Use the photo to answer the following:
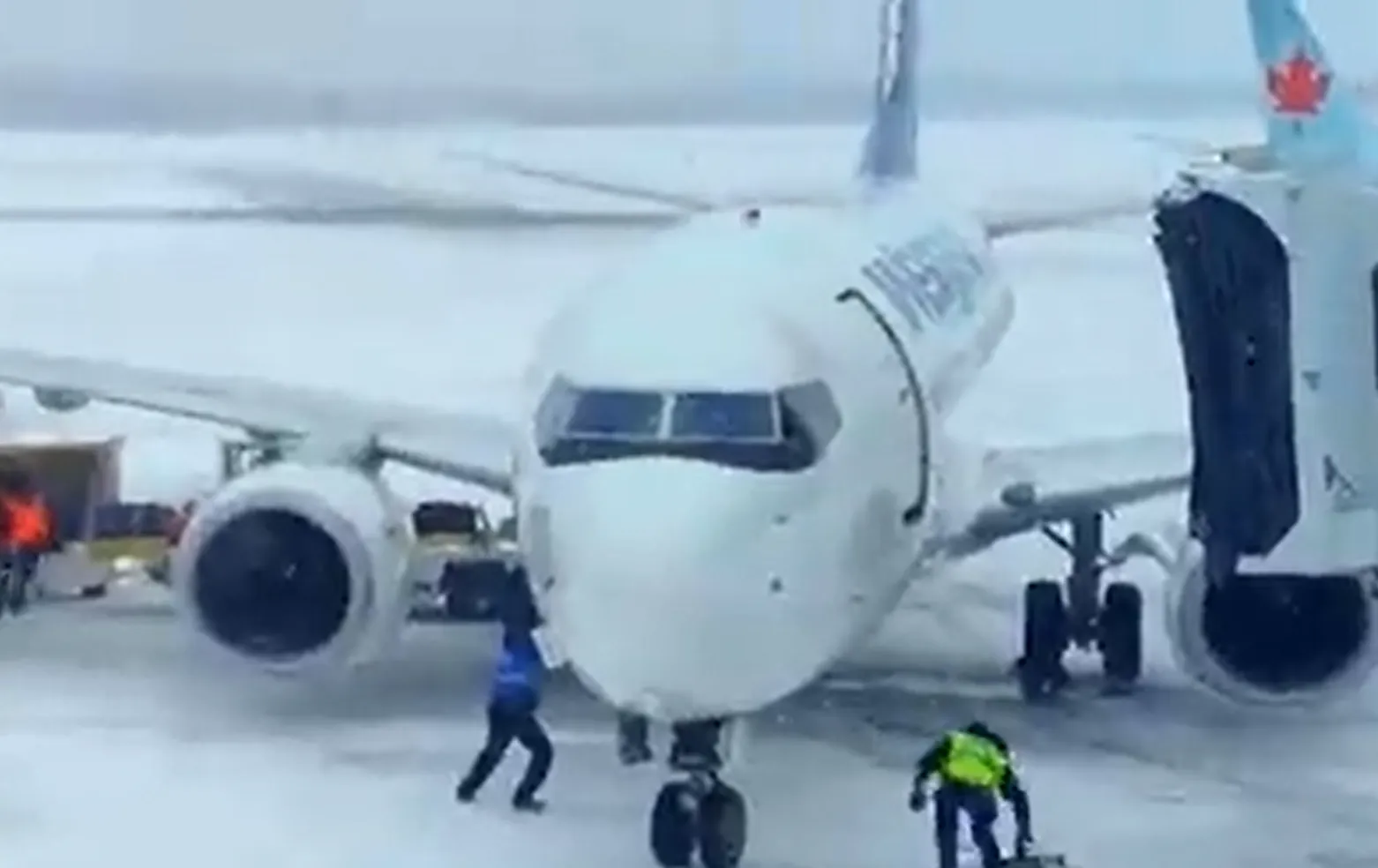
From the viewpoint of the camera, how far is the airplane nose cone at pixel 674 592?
30.9 ft

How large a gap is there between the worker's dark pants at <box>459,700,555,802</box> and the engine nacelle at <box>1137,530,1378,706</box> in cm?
266

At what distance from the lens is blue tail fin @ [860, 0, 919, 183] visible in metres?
17.9

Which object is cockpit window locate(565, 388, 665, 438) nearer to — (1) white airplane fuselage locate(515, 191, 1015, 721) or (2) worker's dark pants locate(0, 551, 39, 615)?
(1) white airplane fuselage locate(515, 191, 1015, 721)

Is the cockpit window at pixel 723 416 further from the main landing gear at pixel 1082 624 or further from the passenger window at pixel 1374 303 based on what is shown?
the main landing gear at pixel 1082 624

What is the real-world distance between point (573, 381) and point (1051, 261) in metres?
27.9

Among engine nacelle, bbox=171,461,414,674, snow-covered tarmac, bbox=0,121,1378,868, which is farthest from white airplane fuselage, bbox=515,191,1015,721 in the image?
engine nacelle, bbox=171,461,414,674

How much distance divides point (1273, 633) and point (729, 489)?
3.28 m

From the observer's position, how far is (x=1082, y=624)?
1339cm

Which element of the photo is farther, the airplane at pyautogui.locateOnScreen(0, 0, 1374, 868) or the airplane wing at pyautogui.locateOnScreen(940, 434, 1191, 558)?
the airplane wing at pyautogui.locateOnScreen(940, 434, 1191, 558)

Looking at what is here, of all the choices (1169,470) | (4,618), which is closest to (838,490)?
(1169,470)

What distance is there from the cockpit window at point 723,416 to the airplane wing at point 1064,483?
2.21 metres

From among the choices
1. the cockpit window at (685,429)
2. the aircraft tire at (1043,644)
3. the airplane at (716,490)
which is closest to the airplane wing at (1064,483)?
the airplane at (716,490)

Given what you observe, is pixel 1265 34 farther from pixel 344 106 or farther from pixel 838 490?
pixel 344 106

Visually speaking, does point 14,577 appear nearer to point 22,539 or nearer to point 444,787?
point 22,539
